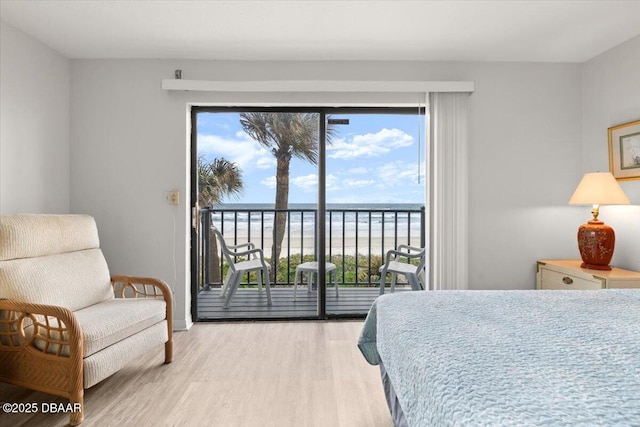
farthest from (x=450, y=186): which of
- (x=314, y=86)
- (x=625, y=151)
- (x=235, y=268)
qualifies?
(x=235, y=268)

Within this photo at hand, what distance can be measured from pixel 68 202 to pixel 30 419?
1.89 m

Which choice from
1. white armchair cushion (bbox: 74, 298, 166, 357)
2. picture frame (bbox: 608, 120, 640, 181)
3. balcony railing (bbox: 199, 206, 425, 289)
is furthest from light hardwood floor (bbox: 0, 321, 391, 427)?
picture frame (bbox: 608, 120, 640, 181)

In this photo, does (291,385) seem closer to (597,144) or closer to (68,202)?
(68,202)

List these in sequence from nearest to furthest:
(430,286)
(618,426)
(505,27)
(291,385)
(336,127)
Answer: (618,426) → (291,385) → (505,27) → (430,286) → (336,127)

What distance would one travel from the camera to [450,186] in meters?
3.12

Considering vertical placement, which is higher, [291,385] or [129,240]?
[129,240]

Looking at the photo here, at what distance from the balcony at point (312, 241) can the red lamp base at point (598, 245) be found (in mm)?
1701

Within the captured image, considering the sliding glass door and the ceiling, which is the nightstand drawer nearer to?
the sliding glass door

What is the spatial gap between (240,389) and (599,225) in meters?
2.81

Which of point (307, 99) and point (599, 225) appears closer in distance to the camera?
point (599, 225)

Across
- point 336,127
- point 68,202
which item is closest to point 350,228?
point 336,127

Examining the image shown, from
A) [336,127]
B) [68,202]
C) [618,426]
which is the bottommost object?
[618,426]

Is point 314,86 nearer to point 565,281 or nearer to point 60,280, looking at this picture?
point 60,280

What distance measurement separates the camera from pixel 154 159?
3117 mm
